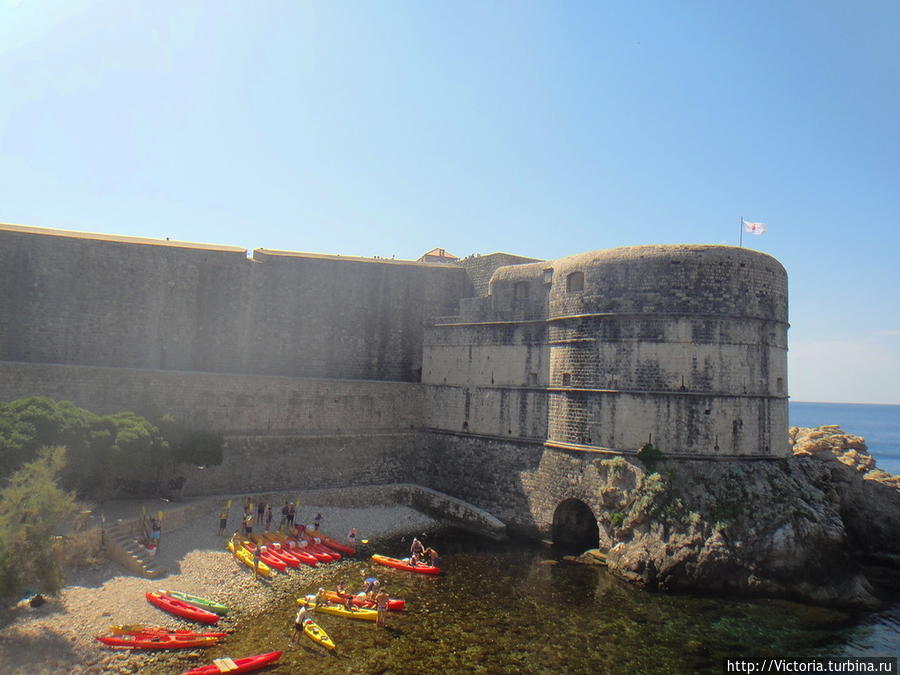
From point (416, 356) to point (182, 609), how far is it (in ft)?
54.0

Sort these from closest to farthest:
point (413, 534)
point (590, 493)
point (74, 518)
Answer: point (74, 518) < point (590, 493) < point (413, 534)

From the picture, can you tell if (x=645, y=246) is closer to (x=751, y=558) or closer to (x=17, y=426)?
(x=751, y=558)

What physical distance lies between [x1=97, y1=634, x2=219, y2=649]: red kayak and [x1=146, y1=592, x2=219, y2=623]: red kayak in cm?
99

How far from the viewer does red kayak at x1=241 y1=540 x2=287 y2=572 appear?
723 inches

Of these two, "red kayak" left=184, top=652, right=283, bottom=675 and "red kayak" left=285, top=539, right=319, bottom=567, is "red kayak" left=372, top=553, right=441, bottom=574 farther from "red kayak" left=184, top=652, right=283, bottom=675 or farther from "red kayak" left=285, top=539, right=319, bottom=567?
"red kayak" left=184, top=652, right=283, bottom=675

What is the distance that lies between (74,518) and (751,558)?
2012 centimetres

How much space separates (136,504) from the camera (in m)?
20.2

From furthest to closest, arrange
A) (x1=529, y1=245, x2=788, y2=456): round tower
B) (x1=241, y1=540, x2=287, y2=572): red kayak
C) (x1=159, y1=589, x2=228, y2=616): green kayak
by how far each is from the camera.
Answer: (x1=529, y1=245, x2=788, y2=456): round tower, (x1=241, y1=540, x2=287, y2=572): red kayak, (x1=159, y1=589, x2=228, y2=616): green kayak

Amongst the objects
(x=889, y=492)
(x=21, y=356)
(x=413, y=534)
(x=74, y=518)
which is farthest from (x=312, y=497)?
(x=889, y=492)

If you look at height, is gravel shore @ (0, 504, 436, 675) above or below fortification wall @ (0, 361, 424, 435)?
below

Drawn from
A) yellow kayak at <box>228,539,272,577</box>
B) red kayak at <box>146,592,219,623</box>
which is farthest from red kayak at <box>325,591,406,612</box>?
red kayak at <box>146,592,219,623</box>

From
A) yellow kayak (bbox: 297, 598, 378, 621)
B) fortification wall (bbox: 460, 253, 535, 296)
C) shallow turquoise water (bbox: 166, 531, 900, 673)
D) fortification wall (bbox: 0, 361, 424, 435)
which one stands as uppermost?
fortification wall (bbox: 460, 253, 535, 296)

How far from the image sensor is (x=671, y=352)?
2108cm

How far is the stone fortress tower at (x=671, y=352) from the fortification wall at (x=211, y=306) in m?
8.50
